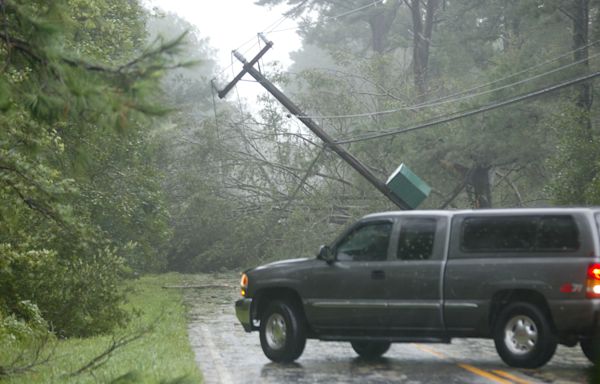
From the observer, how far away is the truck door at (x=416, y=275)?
42.5 ft

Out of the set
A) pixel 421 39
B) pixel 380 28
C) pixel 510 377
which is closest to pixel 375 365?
pixel 510 377

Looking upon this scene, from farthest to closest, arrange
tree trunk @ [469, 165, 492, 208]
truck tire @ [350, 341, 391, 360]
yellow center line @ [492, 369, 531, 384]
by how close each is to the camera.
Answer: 1. tree trunk @ [469, 165, 492, 208]
2. truck tire @ [350, 341, 391, 360]
3. yellow center line @ [492, 369, 531, 384]

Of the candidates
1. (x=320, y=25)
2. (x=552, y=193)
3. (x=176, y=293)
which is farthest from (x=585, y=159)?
(x=320, y=25)

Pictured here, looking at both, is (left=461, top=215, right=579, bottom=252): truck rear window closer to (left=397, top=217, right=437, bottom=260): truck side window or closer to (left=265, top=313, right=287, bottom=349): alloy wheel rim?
(left=397, top=217, right=437, bottom=260): truck side window

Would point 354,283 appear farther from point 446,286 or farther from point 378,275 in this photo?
point 446,286

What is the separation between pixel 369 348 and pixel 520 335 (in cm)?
271

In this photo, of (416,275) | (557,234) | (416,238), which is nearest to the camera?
(557,234)

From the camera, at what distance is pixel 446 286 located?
42.3ft

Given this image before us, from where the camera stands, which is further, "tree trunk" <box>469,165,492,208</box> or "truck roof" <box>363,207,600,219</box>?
"tree trunk" <box>469,165,492,208</box>

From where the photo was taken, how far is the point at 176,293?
30359 mm

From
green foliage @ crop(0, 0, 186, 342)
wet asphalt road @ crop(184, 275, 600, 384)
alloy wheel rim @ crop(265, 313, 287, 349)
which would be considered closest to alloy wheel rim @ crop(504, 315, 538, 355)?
wet asphalt road @ crop(184, 275, 600, 384)

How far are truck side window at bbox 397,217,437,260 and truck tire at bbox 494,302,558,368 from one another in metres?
1.23

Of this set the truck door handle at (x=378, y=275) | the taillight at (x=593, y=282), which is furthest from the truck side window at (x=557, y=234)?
the truck door handle at (x=378, y=275)

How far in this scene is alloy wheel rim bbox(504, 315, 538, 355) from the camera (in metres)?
12.5
